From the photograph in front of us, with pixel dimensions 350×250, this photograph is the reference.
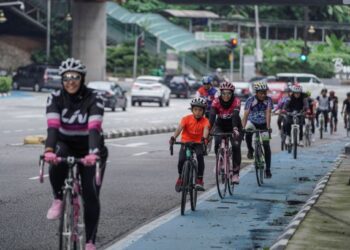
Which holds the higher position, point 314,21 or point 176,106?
point 314,21

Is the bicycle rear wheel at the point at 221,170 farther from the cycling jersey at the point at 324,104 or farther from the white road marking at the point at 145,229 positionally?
the cycling jersey at the point at 324,104

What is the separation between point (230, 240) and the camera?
12.8 meters

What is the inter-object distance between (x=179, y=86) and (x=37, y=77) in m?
9.30

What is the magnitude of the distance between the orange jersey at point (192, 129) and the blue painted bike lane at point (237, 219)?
38.3 inches

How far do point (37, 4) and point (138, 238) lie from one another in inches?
2917

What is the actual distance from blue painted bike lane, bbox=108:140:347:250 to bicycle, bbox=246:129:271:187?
0.20m

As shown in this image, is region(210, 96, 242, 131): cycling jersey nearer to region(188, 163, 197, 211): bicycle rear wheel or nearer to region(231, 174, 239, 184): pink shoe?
region(231, 174, 239, 184): pink shoe

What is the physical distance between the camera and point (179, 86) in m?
77.1

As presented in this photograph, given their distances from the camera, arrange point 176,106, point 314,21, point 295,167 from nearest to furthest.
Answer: point 295,167
point 176,106
point 314,21

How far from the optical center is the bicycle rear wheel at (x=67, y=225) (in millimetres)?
9734

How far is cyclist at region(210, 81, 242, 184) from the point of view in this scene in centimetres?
1838

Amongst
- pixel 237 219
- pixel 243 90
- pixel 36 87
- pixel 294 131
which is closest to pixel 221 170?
pixel 237 219

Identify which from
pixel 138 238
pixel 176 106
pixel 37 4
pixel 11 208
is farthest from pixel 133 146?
pixel 37 4

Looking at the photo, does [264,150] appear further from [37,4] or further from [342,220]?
[37,4]
